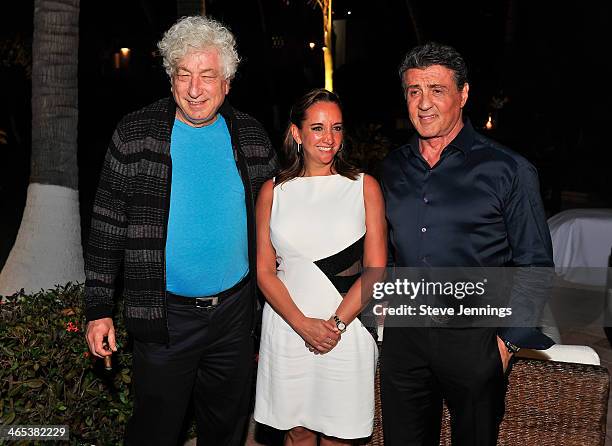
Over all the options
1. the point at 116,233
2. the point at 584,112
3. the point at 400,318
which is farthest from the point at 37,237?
the point at 584,112

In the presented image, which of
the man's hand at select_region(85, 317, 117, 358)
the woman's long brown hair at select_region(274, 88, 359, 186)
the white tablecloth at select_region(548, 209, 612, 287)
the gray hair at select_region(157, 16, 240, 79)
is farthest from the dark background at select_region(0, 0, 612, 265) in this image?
the man's hand at select_region(85, 317, 117, 358)

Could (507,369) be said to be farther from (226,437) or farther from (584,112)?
(584,112)

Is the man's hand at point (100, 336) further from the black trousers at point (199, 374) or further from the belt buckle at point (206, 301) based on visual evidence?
the belt buckle at point (206, 301)

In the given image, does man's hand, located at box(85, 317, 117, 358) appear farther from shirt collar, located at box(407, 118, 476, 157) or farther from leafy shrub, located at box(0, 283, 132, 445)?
shirt collar, located at box(407, 118, 476, 157)

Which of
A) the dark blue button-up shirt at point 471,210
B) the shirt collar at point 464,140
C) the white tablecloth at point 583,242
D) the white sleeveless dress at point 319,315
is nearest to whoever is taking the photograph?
the dark blue button-up shirt at point 471,210

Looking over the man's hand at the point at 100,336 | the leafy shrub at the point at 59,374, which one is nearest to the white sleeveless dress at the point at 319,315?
the man's hand at the point at 100,336

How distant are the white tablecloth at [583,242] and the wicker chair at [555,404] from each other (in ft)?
17.5

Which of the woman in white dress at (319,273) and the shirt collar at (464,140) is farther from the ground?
the shirt collar at (464,140)

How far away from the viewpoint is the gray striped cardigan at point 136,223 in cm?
306

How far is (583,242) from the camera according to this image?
8.68 m

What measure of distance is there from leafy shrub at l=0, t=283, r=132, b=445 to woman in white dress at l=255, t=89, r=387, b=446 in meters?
1.11

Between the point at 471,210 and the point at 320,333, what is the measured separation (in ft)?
2.96

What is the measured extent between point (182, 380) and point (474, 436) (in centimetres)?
134

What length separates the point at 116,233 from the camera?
3125mm
